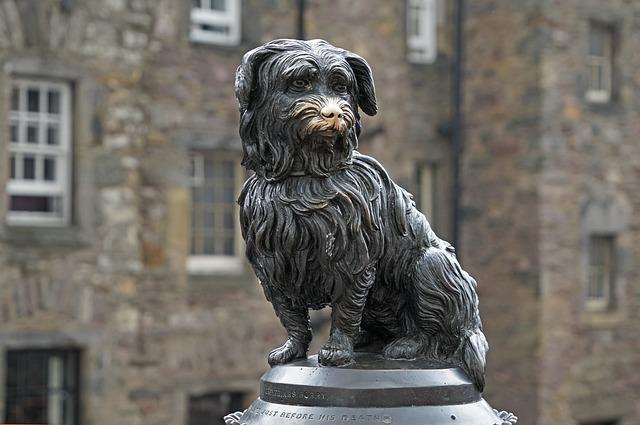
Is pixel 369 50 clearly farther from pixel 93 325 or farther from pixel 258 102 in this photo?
pixel 258 102

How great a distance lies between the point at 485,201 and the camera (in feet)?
55.0

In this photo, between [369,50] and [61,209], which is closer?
[61,209]

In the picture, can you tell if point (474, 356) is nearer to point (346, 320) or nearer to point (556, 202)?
point (346, 320)

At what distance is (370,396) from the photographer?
350 cm

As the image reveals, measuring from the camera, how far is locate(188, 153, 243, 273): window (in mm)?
14602

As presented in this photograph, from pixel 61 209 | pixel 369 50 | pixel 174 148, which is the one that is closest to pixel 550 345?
pixel 369 50

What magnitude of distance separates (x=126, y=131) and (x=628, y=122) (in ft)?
24.6

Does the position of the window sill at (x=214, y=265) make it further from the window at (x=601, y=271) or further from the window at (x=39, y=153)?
the window at (x=601, y=271)

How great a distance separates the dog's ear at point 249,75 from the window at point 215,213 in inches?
431

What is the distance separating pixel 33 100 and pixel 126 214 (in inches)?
67.0

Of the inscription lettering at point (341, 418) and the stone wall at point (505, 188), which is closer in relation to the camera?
the inscription lettering at point (341, 418)

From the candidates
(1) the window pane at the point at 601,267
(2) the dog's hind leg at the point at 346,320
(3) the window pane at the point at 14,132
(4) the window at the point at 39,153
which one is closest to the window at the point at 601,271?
(1) the window pane at the point at 601,267

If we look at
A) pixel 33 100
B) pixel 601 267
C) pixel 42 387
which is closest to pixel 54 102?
pixel 33 100

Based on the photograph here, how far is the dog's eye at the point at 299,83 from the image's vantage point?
360cm
